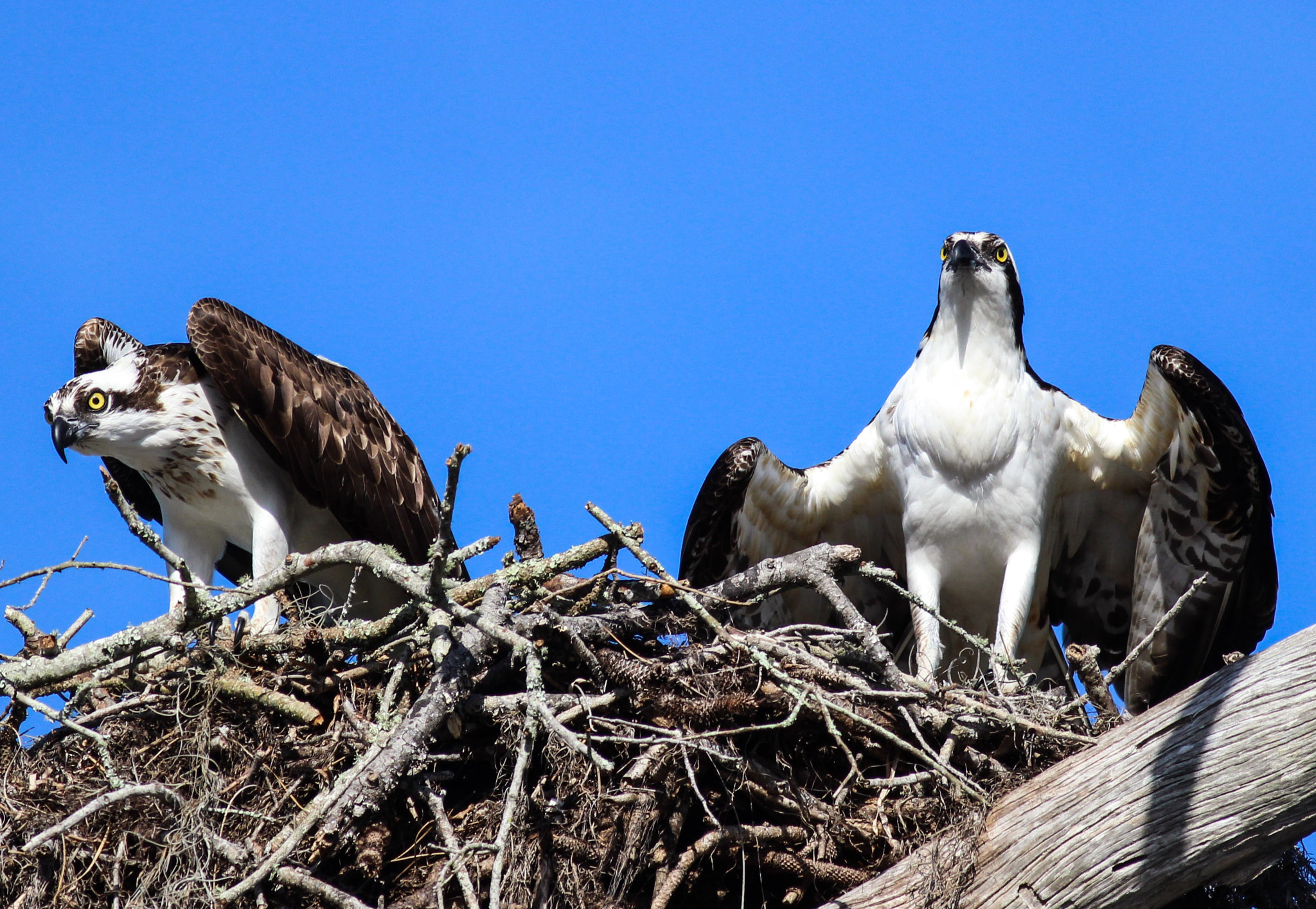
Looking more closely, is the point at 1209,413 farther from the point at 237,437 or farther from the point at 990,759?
the point at 237,437

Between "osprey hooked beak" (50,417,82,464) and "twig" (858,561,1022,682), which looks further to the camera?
"osprey hooked beak" (50,417,82,464)

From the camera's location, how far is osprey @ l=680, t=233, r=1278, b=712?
7.00 meters

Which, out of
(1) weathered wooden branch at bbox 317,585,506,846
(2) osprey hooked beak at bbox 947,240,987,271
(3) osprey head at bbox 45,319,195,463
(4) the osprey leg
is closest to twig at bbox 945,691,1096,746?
(4) the osprey leg

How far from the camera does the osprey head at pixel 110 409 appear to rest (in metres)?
7.20

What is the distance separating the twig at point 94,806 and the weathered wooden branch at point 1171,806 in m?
2.67

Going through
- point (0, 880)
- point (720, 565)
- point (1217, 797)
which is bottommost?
point (1217, 797)

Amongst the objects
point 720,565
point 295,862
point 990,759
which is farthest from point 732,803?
point 720,565

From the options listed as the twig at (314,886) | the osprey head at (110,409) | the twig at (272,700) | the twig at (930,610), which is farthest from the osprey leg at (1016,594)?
the osprey head at (110,409)

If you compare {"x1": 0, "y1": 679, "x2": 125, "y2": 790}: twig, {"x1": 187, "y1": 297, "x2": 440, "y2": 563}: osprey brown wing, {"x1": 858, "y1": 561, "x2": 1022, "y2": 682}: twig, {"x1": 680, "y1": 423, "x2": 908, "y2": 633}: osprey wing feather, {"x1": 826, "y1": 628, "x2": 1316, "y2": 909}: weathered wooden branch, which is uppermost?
{"x1": 187, "y1": 297, "x2": 440, "y2": 563}: osprey brown wing

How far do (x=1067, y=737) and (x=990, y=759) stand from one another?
359 mm

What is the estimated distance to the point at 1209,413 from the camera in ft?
21.4

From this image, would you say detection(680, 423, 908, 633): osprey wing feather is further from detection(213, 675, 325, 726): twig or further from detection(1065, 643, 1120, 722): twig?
detection(213, 675, 325, 726): twig

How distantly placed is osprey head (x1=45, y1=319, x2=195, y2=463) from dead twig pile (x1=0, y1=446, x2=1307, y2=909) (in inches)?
59.9

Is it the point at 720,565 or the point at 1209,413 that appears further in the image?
the point at 720,565
